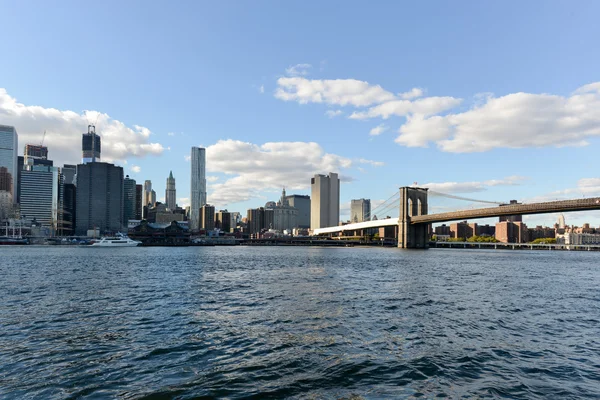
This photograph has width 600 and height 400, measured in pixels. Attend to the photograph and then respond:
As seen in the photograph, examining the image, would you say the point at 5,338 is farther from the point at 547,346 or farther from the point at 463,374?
the point at 547,346

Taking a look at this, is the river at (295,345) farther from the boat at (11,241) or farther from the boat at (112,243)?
the boat at (11,241)

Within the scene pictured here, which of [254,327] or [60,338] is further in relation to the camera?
[254,327]

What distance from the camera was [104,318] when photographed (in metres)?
18.1

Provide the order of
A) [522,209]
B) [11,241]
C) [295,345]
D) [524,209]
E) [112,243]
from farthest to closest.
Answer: [11,241], [112,243], [522,209], [524,209], [295,345]

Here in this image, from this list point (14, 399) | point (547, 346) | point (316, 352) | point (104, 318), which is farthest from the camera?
point (104, 318)

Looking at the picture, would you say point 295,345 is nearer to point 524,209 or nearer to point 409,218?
point 524,209

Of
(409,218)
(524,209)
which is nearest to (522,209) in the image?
(524,209)

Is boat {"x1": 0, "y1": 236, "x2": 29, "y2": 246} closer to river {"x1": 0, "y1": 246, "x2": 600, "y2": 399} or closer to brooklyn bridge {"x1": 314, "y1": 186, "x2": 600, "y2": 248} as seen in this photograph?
brooklyn bridge {"x1": 314, "y1": 186, "x2": 600, "y2": 248}

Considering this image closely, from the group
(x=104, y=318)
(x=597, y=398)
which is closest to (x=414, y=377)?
(x=597, y=398)

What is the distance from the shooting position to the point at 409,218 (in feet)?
414

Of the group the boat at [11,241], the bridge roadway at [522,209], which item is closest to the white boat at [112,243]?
the boat at [11,241]

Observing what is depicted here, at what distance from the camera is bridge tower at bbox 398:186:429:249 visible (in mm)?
127938

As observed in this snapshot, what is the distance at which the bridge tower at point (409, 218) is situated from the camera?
420 feet

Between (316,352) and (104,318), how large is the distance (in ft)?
34.6
